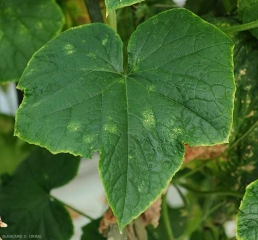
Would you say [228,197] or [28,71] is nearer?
[28,71]

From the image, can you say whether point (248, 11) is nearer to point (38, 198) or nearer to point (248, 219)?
point (248, 219)

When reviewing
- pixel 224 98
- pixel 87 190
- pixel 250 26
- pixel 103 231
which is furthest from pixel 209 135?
pixel 87 190

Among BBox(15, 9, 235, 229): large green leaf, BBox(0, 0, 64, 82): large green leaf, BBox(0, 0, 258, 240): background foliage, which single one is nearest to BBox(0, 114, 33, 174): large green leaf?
BBox(0, 0, 258, 240): background foliage

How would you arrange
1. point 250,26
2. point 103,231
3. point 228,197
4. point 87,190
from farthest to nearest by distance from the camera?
point 87,190 < point 228,197 < point 103,231 < point 250,26

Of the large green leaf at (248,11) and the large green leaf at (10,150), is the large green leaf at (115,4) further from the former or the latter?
the large green leaf at (10,150)

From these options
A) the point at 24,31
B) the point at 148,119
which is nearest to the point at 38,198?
the point at 24,31

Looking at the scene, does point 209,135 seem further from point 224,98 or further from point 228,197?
point 228,197

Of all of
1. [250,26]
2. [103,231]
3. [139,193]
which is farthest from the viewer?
[103,231]

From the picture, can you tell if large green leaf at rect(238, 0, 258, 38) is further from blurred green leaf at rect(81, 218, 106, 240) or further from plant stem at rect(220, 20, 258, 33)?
blurred green leaf at rect(81, 218, 106, 240)
